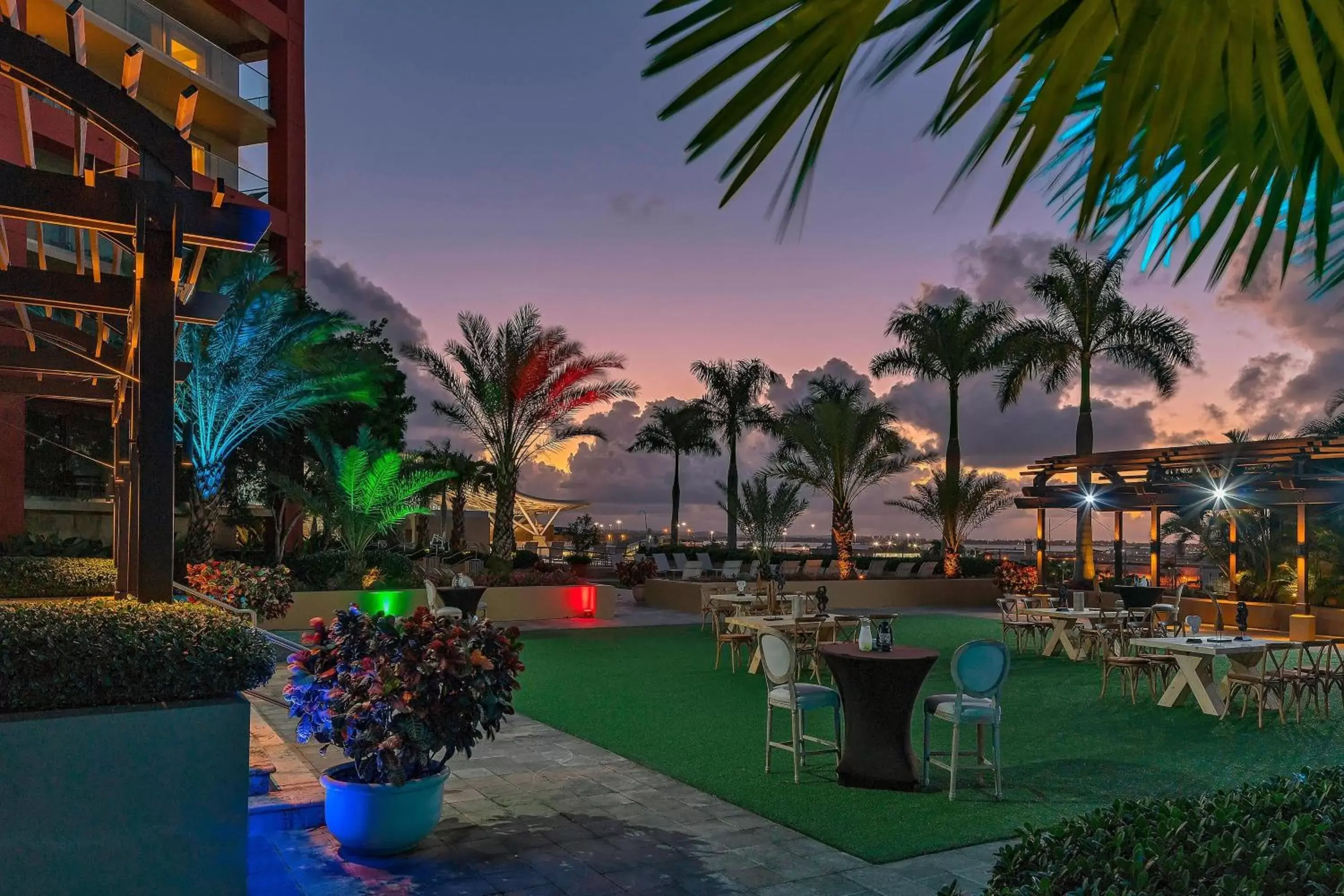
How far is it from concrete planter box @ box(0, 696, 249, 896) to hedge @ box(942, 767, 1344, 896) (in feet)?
10.3

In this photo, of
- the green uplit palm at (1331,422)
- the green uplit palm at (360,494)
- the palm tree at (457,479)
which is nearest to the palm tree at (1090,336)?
the green uplit palm at (1331,422)

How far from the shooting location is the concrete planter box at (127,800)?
11.9 ft

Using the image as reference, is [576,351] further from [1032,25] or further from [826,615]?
[1032,25]

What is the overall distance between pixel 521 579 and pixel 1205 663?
12421mm

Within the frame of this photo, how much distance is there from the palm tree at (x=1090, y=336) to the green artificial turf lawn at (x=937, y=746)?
11350mm

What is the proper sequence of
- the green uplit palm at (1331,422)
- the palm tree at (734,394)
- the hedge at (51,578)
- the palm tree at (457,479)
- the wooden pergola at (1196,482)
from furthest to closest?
1. the palm tree at (734,394)
2. the palm tree at (457,479)
3. the green uplit palm at (1331,422)
4. the wooden pergola at (1196,482)
5. the hedge at (51,578)

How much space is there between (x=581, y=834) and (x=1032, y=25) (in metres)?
4.99

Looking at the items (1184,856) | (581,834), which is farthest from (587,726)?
(1184,856)

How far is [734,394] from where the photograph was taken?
35531 mm

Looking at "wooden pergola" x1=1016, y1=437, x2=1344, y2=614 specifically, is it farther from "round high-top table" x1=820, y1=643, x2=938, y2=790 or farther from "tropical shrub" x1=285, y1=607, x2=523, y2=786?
"tropical shrub" x1=285, y1=607, x2=523, y2=786

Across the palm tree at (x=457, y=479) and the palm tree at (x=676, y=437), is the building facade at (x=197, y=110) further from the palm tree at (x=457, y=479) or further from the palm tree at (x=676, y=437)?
the palm tree at (x=676, y=437)

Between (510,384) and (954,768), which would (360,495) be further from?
(954,768)

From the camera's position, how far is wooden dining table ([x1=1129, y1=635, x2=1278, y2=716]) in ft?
29.9

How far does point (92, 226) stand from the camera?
195 inches
